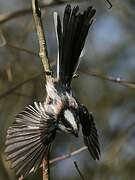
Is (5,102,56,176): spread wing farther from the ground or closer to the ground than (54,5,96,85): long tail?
closer to the ground

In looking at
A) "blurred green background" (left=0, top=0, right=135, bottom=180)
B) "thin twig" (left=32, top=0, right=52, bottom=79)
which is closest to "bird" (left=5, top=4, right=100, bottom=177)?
"thin twig" (left=32, top=0, right=52, bottom=79)

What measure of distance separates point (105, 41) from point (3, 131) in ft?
5.93

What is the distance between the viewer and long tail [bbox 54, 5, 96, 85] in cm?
212

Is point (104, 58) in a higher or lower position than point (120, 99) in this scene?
higher

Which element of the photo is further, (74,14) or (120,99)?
(120,99)

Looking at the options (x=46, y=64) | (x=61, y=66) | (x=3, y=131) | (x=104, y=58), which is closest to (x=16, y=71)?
(x=3, y=131)

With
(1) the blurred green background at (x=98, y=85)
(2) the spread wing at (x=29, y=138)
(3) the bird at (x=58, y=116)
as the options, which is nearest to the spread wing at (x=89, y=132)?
(3) the bird at (x=58, y=116)

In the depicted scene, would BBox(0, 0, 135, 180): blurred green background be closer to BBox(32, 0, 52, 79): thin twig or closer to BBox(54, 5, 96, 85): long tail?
BBox(54, 5, 96, 85): long tail

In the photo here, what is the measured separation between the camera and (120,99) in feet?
19.0

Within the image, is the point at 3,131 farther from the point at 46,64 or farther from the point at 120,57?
the point at 46,64

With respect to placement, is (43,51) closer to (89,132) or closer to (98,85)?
(89,132)

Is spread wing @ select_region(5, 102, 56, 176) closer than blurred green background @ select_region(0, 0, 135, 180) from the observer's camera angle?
Yes

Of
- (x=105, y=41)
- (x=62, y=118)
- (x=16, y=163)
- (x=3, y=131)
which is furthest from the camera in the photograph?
(x=105, y=41)

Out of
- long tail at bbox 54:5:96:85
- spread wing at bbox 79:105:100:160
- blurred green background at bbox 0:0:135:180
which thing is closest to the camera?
spread wing at bbox 79:105:100:160
